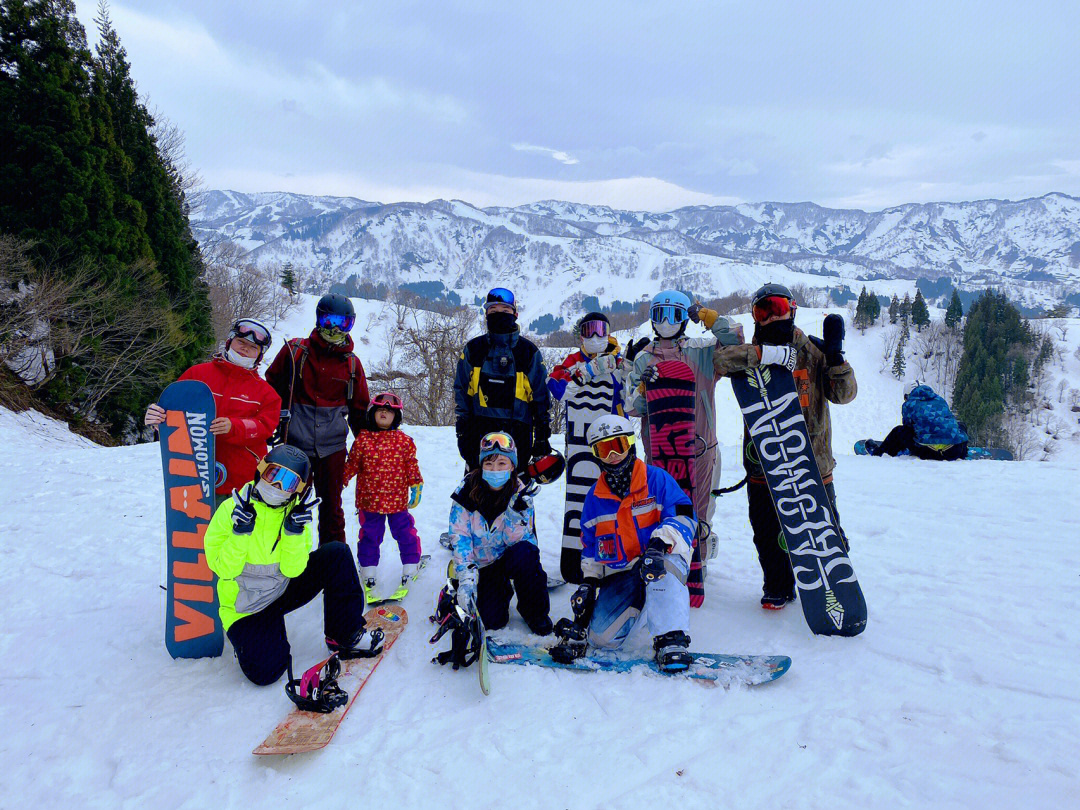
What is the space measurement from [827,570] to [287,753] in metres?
2.98

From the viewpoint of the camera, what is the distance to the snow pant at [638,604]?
309 cm

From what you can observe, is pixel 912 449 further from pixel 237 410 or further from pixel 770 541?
pixel 237 410

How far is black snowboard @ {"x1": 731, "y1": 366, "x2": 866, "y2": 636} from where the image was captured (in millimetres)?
3320

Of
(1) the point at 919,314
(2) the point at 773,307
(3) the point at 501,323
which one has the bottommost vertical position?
(3) the point at 501,323

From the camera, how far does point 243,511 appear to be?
Result: 291 cm

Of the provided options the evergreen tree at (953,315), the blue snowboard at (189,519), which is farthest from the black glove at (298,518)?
the evergreen tree at (953,315)

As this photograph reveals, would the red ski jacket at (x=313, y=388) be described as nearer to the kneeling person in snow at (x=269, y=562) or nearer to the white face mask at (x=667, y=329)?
the kneeling person in snow at (x=269, y=562)

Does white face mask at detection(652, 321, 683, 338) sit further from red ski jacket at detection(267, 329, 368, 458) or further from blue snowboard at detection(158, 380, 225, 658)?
blue snowboard at detection(158, 380, 225, 658)

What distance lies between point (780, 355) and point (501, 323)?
1.91 m

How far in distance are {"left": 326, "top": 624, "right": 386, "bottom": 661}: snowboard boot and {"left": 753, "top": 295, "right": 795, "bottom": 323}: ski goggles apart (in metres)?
3.00

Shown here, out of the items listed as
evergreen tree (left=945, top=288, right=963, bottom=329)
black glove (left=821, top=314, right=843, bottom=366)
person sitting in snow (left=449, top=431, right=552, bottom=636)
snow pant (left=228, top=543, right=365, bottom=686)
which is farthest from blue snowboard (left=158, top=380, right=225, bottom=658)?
evergreen tree (left=945, top=288, right=963, bottom=329)

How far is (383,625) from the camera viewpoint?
3.69 meters

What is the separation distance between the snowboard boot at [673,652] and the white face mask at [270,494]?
2107mm

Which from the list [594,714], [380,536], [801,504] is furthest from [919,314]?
[594,714]
